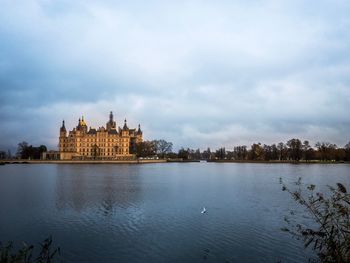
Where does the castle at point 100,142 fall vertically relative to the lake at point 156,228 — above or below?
above

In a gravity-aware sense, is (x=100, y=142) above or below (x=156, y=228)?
above

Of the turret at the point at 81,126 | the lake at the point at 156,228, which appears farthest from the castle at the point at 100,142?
the lake at the point at 156,228

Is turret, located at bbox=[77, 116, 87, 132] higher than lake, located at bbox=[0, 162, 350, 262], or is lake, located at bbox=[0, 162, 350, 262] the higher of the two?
turret, located at bbox=[77, 116, 87, 132]

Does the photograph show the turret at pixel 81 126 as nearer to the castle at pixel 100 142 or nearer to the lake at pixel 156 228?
the castle at pixel 100 142

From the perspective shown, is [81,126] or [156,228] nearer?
[156,228]

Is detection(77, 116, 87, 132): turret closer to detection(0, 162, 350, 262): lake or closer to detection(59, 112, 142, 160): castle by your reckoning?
detection(59, 112, 142, 160): castle

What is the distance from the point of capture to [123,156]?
611 ft

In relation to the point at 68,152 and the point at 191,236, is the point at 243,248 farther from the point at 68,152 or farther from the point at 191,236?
the point at 68,152

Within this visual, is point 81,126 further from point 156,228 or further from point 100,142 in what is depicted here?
point 156,228

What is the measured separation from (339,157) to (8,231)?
17684 centimetres

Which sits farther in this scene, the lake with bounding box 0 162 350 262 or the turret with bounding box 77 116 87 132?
the turret with bounding box 77 116 87 132

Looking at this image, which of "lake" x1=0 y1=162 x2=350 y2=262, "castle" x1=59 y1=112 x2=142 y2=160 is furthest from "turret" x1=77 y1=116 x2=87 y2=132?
"lake" x1=0 y1=162 x2=350 y2=262

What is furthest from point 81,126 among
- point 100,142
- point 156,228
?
point 156,228

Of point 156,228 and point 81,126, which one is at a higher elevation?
point 81,126
